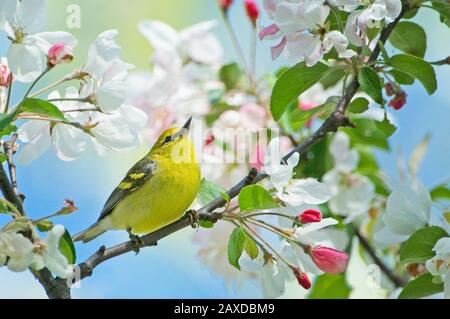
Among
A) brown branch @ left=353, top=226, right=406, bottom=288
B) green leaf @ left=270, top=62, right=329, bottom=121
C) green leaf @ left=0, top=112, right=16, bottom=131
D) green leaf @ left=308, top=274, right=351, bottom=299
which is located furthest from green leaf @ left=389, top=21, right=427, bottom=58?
green leaf @ left=0, top=112, right=16, bottom=131

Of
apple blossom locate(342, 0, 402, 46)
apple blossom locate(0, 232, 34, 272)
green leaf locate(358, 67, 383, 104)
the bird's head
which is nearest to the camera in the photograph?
apple blossom locate(0, 232, 34, 272)

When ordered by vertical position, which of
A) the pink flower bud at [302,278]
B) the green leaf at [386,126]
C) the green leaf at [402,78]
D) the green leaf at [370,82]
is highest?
the green leaf at [370,82]

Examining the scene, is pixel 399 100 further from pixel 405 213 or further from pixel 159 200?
pixel 159 200

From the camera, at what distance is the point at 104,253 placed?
183cm

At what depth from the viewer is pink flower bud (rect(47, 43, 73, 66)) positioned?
179 centimetres

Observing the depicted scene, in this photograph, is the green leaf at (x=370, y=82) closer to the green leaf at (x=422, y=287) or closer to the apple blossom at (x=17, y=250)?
the green leaf at (x=422, y=287)

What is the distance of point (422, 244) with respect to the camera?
211 centimetres

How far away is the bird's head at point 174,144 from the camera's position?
269 centimetres

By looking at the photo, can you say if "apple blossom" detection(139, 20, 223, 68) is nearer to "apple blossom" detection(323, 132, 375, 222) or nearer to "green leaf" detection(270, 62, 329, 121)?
"apple blossom" detection(323, 132, 375, 222)

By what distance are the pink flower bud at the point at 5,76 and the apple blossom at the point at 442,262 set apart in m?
1.08

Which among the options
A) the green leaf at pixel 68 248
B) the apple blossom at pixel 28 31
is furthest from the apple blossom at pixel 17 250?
the apple blossom at pixel 28 31

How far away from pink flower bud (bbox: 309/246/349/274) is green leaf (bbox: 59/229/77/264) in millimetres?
541
